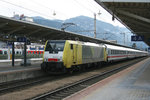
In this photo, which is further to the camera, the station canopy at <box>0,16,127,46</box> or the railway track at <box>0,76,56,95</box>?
the station canopy at <box>0,16,127,46</box>

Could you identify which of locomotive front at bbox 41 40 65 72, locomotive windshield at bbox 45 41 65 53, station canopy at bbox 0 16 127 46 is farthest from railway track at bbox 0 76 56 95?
station canopy at bbox 0 16 127 46

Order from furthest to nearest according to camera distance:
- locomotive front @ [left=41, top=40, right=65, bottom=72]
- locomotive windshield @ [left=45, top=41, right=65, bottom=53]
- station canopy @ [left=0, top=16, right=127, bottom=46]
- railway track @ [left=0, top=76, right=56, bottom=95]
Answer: locomotive windshield @ [left=45, top=41, right=65, bottom=53] → locomotive front @ [left=41, top=40, right=65, bottom=72] → station canopy @ [left=0, top=16, right=127, bottom=46] → railway track @ [left=0, top=76, right=56, bottom=95]

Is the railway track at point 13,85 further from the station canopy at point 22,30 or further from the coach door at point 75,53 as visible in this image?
the station canopy at point 22,30

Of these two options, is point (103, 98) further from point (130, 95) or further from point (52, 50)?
point (52, 50)

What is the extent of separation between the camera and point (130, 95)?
8969mm

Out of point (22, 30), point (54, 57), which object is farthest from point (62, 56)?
point (22, 30)

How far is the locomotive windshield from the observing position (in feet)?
54.4

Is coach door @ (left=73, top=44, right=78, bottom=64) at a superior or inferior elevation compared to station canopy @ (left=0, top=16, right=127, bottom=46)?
inferior

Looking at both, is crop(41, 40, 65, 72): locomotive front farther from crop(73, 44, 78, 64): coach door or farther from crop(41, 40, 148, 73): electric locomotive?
crop(73, 44, 78, 64): coach door

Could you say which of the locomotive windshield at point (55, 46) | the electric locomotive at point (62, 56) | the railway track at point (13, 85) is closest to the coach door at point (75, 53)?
the electric locomotive at point (62, 56)

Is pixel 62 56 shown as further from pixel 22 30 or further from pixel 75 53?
pixel 22 30

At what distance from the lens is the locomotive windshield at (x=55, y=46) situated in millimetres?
16594

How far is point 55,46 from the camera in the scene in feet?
55.3

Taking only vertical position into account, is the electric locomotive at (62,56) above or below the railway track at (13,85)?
above
